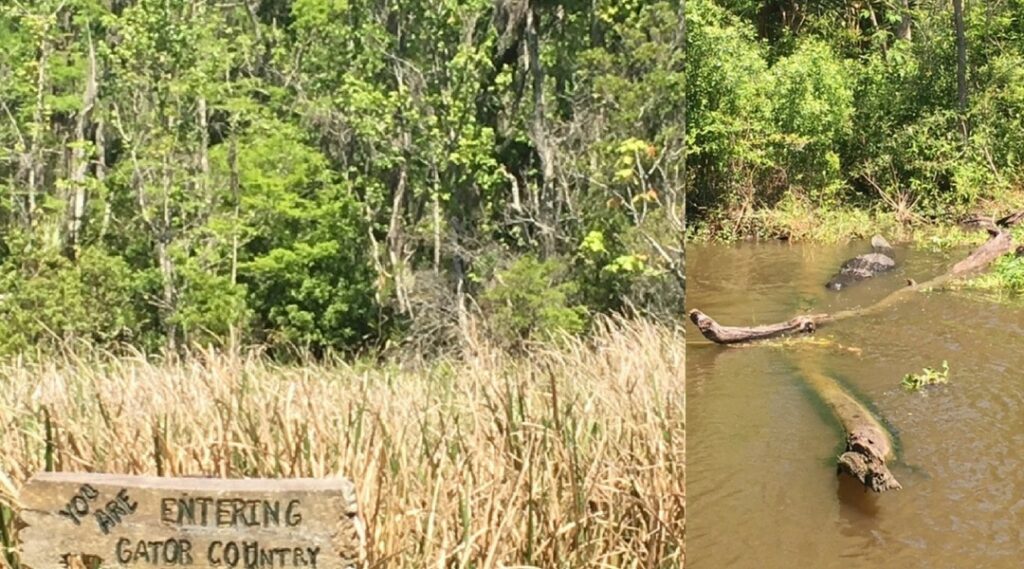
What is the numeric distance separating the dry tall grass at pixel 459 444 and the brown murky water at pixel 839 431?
1.45 m

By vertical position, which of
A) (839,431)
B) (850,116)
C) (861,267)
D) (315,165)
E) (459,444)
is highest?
(850,116)

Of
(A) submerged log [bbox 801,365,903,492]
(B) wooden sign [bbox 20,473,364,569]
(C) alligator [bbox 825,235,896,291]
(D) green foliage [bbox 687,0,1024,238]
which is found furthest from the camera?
(D) green foliage [bbox 687,0,1024,238]

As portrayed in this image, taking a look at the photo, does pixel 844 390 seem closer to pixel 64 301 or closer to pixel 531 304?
pixel 531 304

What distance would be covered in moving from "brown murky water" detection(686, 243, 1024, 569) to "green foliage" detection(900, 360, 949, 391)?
0.03 meters

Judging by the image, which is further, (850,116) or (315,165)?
(850,116)

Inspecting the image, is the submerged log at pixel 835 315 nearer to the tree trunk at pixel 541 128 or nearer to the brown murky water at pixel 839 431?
the brown murky water at pixel 839 431

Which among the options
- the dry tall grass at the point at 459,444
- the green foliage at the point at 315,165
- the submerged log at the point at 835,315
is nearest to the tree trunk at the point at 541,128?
the green foliage at the point at 315,165

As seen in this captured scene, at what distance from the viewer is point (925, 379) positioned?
3.71 metres

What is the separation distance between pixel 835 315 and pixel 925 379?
2.28ft

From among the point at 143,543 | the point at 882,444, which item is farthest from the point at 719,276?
the point at 143,543

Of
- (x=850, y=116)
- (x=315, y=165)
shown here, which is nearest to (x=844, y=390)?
(x=850, y=116)

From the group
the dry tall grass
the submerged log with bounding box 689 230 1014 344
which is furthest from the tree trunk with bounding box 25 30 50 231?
the submerged log with bounding box 689 230 1014 344

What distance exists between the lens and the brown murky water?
2.68m

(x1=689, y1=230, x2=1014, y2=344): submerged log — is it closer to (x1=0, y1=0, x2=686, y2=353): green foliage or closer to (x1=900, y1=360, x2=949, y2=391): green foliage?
(x1=900, y1=360, x2=949, y2=391): green foliage
